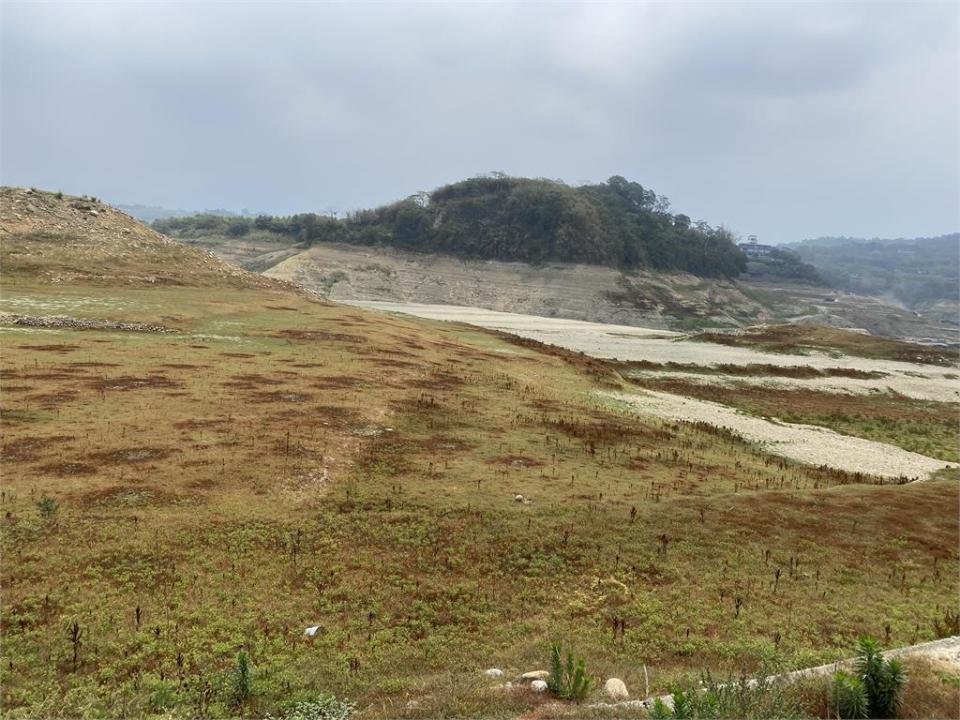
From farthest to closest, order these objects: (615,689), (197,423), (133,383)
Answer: (133,383)
(197,423)
(615,689)

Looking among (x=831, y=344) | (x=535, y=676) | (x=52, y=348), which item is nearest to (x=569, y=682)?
(x=535, y=676)

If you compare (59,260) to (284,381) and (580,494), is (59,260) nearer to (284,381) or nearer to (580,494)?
(284,381)

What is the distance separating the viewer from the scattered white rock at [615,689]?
11133mm

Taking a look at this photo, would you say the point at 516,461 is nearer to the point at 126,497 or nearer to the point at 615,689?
the point at 126,497

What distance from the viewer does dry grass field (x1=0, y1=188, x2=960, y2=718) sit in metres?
13.1

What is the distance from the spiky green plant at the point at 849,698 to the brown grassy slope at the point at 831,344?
9897 cm

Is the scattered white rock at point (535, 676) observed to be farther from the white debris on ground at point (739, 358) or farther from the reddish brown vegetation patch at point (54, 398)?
the white debris on ground at point (739, 358)

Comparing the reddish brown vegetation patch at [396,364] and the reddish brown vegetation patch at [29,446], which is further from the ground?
the reddish brown vegetation patch at [396,364]

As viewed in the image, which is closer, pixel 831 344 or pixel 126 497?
pixel 126 497

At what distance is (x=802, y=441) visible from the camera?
4328cm

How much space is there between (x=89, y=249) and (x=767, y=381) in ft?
314

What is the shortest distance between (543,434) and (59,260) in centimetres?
7494

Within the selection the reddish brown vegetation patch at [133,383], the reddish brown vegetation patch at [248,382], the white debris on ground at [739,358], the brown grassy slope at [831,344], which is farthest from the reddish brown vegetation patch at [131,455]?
the brown grassy slope at [831,344]

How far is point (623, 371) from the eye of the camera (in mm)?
74062
